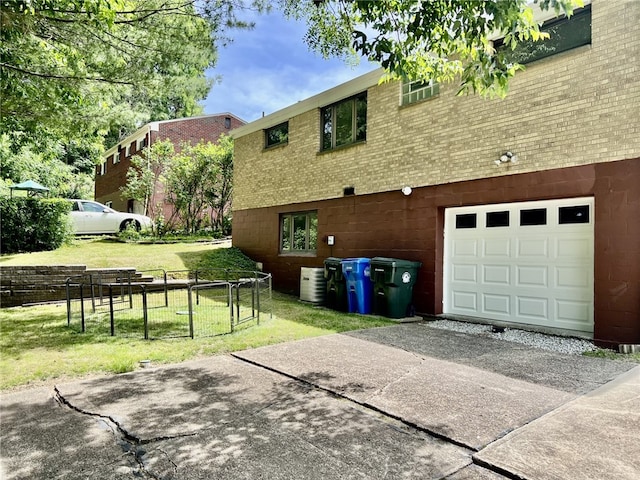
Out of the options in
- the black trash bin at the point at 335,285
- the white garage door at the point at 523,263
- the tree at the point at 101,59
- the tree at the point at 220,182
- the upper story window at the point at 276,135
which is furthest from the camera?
the tree at the point at 220,182

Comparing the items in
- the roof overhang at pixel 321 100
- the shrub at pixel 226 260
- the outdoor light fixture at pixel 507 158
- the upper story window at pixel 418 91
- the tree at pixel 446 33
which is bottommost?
the shrub at pixel 226 260

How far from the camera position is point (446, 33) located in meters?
4.69

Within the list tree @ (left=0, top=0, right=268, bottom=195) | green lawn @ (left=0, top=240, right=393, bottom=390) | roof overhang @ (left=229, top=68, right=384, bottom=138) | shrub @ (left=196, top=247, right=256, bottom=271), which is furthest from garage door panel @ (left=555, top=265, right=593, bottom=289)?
shrub @ (left=196, top=247, right=256, bottom=271)

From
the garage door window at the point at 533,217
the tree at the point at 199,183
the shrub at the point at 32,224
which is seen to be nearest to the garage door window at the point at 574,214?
the garage door window at the point at 533,217

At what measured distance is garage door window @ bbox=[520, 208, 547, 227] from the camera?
23.8 feet

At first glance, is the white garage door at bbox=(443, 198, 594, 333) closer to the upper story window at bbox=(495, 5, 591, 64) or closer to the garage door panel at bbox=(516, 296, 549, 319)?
the garage door panel at bbox=(516, 296, 549, 319)

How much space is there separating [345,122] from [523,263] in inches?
238

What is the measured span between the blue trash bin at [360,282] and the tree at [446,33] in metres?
4.24

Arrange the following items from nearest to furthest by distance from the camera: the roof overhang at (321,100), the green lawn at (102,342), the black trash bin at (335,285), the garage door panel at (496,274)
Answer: the green lawn at (102,342) < the garage door panel at (496,274) < the black trash bin at (335,285) < the roof overhang at (321,100)

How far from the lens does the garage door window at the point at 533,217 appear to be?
23.8ft

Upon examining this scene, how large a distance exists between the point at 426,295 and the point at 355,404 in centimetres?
529

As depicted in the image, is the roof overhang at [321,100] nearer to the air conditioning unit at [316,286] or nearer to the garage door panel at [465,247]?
the garage door panel at [465,247]

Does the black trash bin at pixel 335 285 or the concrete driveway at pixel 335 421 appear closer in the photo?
the concrete driveway at pixel 335 421

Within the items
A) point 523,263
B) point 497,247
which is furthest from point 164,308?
point 523,263
